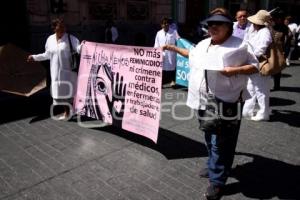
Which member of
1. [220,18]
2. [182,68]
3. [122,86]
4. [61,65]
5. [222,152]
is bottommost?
[222,152]

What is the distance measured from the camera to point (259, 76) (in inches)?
220

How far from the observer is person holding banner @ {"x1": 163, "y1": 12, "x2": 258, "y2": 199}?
10.1 ft

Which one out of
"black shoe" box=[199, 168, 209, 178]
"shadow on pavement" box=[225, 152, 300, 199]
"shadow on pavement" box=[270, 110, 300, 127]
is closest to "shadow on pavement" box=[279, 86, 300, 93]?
"shadow on pavement" box=[270, 110, 300, 127]

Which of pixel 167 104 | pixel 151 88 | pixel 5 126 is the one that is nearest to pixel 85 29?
pixel 167 104

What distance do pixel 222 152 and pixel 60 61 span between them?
3.34 meters

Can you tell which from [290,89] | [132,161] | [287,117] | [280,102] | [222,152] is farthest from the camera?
[290,89]

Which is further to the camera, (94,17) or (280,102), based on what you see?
(94,17)

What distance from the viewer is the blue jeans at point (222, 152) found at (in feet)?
10.8

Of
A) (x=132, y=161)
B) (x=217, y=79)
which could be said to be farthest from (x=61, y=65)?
(x=217, y=79)

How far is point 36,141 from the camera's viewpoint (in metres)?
4.93

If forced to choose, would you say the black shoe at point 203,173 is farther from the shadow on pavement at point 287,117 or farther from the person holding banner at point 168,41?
the person holding banner at point 168,41

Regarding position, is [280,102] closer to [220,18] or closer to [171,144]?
[171,144]

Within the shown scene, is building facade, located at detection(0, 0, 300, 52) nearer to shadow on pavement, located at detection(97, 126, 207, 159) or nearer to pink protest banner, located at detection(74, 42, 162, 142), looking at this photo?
pink protest banner, located at detection(74, 42, 162, 142)

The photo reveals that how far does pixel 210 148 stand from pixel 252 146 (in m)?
1.44
